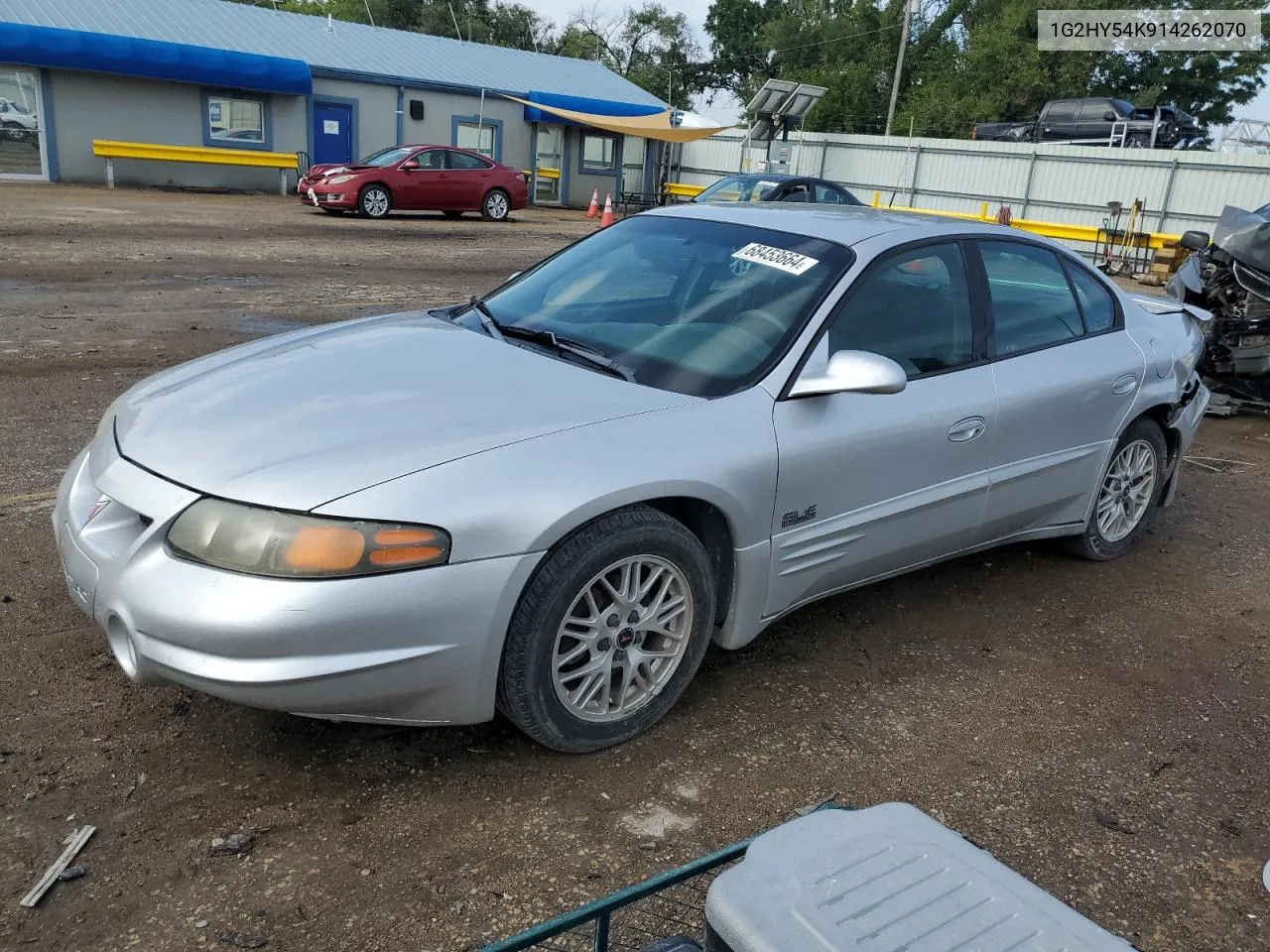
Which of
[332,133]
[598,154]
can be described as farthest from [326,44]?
[598,154]

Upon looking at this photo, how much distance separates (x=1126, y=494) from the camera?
16.0ft

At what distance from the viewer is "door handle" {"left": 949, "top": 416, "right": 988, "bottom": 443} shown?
3.76 meters

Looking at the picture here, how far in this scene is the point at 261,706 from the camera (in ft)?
8.43

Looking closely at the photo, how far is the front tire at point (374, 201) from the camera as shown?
19.8m

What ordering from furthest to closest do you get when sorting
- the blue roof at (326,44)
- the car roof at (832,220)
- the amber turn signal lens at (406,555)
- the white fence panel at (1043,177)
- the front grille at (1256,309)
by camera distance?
the blue roof at (326,44) < the white fence panel at (1043,177) < the front grille at (1256,309) < the car roof at (832,220) < the amber turn signal lens at (406,555)

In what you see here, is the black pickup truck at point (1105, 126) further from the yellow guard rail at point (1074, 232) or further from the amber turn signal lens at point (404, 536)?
the amber turn signal lens at point (404, 536)

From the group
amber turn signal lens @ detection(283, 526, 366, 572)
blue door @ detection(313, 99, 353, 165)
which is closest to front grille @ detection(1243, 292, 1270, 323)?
amber turn signal lens @ detection(283, 526, 366, 572)

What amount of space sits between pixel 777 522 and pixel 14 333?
23.1 ft

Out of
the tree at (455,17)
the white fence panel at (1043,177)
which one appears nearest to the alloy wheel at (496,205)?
the white fence panel at (1043,177)

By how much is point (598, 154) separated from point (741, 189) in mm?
15605

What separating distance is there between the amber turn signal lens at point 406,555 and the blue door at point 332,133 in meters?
25.4

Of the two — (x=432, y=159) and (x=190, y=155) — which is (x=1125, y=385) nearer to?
(x=432, y=159)

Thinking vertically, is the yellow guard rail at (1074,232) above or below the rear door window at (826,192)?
below

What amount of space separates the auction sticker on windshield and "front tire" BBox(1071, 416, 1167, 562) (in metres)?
1.89
